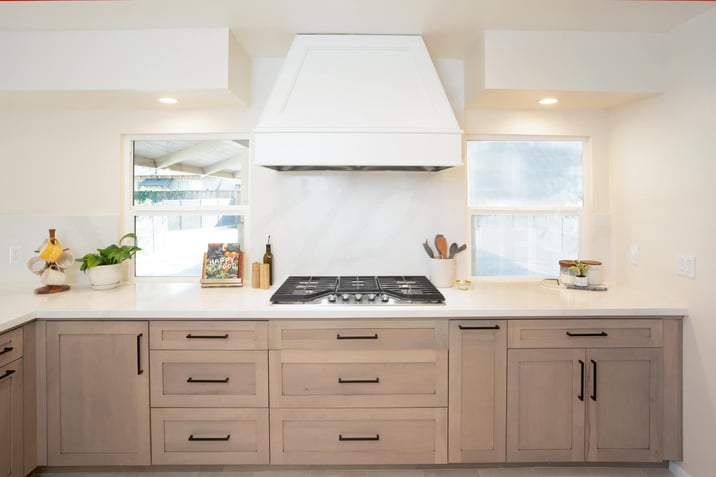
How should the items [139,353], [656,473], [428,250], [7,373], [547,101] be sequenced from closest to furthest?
[7,373] → [139,353] → [656,473] → [547,101] → [428,250]

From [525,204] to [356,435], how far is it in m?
1.86

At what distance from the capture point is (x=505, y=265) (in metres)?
2.88

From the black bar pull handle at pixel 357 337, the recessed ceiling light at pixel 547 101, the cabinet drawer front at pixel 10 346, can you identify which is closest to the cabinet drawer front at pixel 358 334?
the black bar pull handle at pixel 357 337

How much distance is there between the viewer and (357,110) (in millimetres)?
2250

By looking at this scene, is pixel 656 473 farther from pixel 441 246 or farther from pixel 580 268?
pixel 441 246

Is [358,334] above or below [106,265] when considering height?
below

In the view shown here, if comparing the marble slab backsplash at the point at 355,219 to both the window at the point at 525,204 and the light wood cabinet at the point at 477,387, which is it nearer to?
the window at the point at 525,204

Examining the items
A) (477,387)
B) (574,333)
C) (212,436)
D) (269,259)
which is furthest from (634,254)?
(212,436)

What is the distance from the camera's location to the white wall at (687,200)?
6.53ft

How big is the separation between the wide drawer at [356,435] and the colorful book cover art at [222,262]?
963 mm

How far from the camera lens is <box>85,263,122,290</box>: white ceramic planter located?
2.52m

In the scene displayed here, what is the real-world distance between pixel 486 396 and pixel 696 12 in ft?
7.08

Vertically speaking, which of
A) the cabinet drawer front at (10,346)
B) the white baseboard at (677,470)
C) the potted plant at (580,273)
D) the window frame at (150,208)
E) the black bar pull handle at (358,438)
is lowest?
the white baseboard at (677,470)

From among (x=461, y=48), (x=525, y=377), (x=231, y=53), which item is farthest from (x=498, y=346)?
(x=231, y=53)
